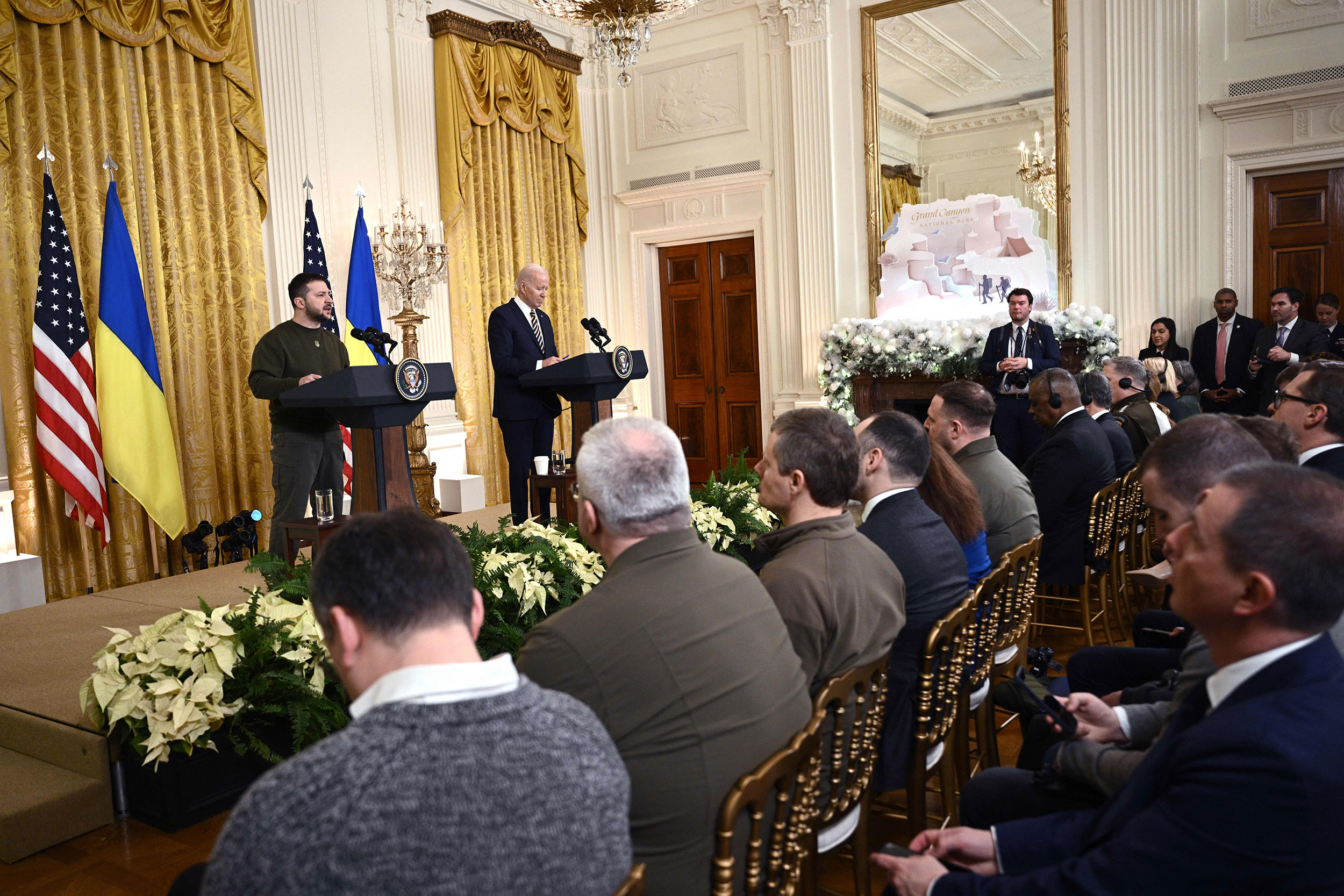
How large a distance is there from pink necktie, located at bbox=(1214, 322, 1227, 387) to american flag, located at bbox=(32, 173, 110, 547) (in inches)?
289

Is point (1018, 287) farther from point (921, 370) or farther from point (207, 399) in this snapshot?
Result: point (207, 399)

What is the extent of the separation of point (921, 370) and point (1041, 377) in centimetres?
401

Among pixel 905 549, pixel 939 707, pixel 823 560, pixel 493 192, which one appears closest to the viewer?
pixel 823 560

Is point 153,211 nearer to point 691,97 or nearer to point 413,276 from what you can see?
point 413,276


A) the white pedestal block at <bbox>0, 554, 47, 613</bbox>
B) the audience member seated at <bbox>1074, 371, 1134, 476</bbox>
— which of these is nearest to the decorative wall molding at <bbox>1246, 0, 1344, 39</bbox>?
the audience member seated at <bbox>1074, 371, 1134, 476</bbox>

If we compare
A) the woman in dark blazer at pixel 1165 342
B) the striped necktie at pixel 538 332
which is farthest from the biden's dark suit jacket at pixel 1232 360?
the striped necktie at pixel 538 332

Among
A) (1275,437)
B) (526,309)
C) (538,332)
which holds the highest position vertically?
(526,309)

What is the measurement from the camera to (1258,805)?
1.14m

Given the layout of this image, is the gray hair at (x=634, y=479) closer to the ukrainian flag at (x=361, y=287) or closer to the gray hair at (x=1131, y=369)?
the gray hair at (x=1131, y=369)

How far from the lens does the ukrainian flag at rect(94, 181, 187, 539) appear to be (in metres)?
5.58

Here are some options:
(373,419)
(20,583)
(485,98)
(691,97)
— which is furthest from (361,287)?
(691,97)

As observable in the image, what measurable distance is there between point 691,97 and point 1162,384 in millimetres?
5663

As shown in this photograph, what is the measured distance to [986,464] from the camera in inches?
138

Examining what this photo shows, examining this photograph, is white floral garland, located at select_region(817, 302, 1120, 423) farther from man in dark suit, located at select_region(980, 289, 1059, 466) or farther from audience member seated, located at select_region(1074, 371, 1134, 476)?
audience member seated, located at select_region(1074, 371, 1134, 476)
